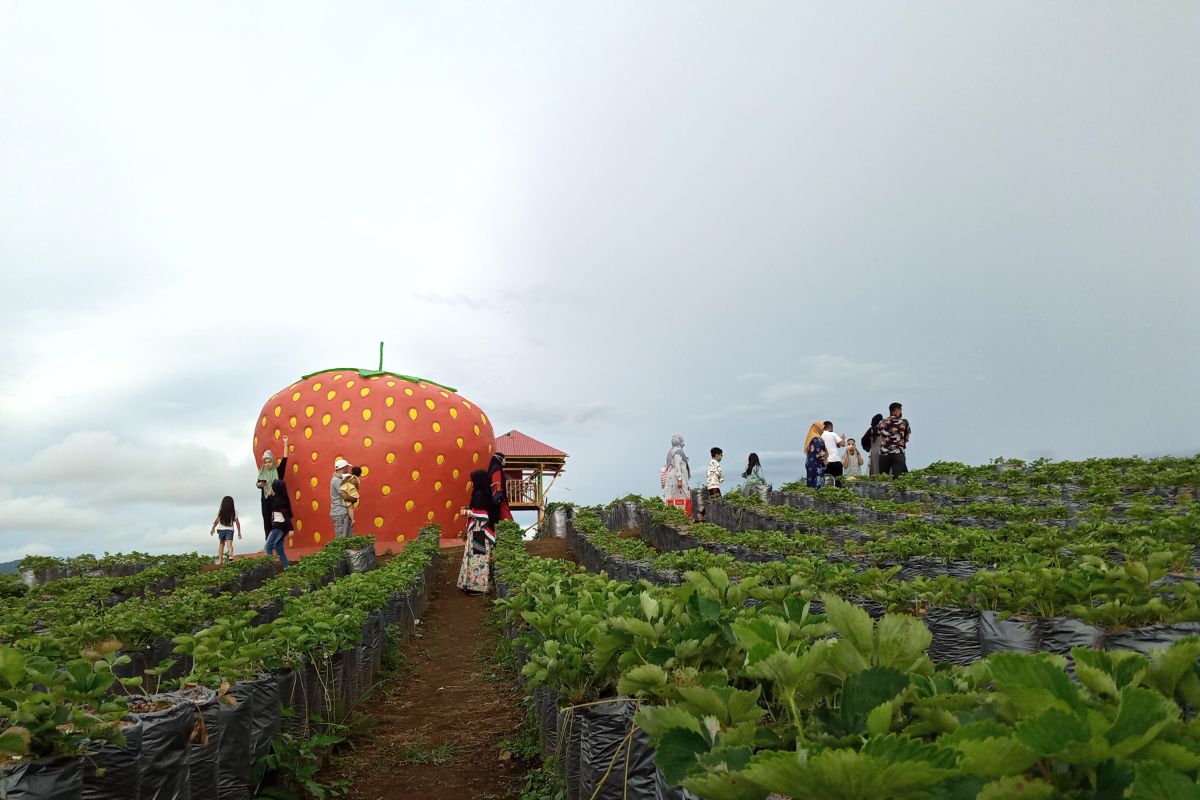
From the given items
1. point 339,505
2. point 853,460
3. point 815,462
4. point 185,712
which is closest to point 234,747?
point 185,712

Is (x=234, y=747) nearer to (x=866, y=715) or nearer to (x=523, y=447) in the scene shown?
(x=866, y=715)

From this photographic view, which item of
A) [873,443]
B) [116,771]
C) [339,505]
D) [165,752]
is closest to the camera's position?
[116,771]

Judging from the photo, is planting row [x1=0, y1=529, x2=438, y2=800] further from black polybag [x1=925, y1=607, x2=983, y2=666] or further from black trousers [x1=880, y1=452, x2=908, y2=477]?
black trousers [x1=880, y1=452, x2=908, y2=477]

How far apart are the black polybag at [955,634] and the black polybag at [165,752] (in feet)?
11.5

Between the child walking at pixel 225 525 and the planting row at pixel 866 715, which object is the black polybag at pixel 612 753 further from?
the child walking at pixel 225 525

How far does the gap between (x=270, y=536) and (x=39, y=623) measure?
277 inches

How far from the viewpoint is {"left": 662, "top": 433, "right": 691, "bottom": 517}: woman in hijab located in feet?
53.3

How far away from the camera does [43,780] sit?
8.28 feet

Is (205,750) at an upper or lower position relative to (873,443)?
lower

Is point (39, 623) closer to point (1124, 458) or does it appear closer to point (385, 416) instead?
point (385, 416)

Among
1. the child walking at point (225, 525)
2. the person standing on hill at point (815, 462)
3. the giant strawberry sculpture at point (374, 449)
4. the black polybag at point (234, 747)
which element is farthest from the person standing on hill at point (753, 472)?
the black polybag at point (234, 747)

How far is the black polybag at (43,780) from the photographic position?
2.45 m

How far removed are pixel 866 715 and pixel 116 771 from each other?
2786 millimetres

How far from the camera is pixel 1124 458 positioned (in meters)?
14.6
